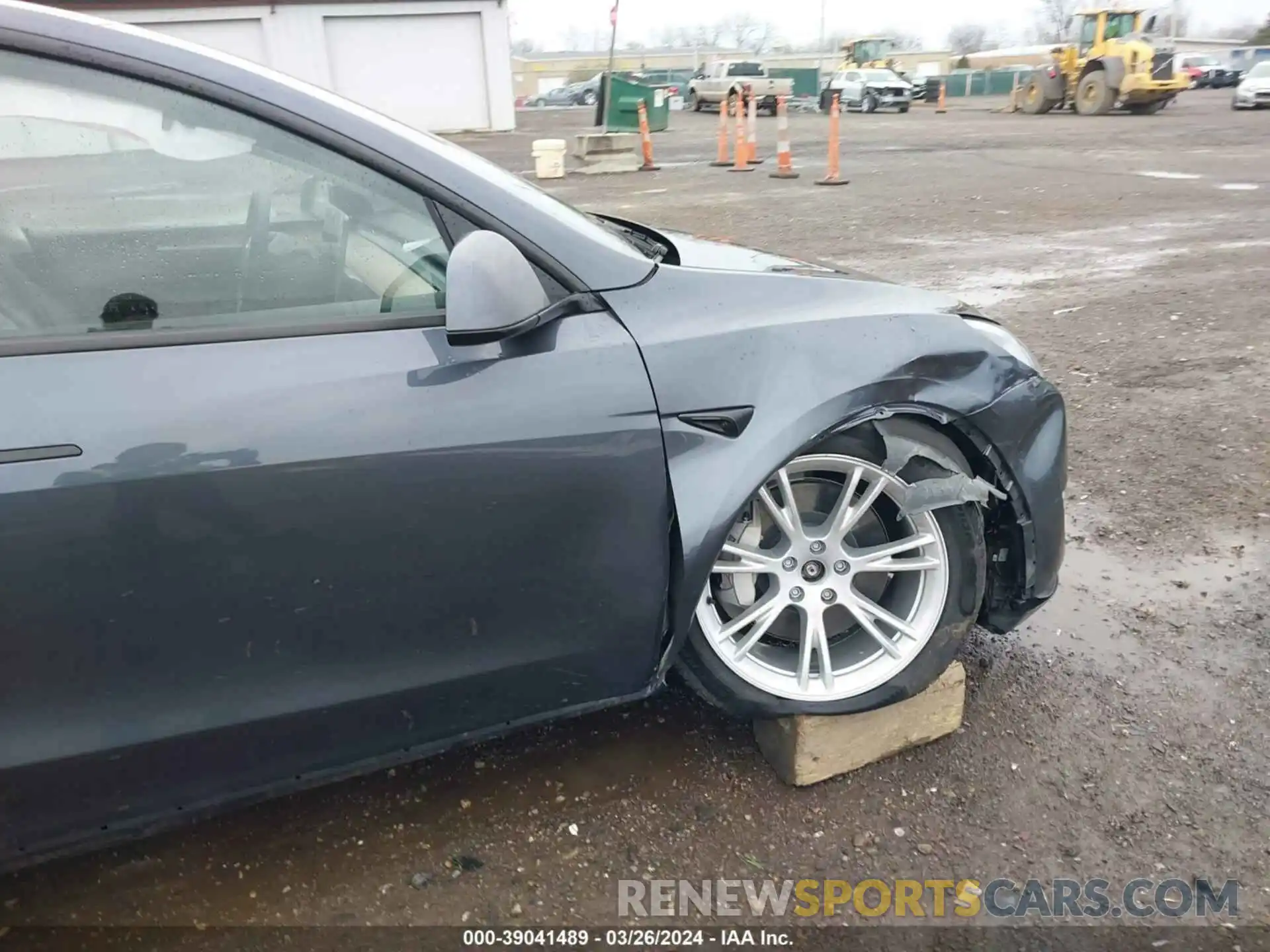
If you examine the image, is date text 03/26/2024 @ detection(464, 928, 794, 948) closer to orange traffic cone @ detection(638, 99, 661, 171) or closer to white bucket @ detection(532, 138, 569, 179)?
white bucket @ detection(532, 138, 569, 179)

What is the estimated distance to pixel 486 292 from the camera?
5.73 ft

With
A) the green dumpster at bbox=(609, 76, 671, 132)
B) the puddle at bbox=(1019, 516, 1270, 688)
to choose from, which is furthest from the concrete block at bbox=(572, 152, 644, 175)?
the puddle at bbox=(1019, 516, 1270, 688)

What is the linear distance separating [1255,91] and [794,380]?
31.2 metres

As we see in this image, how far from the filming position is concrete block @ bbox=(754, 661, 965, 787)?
2244 mm

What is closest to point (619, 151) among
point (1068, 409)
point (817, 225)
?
point (817, 225)

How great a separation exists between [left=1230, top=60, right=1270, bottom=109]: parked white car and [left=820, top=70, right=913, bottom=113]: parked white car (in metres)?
10.0

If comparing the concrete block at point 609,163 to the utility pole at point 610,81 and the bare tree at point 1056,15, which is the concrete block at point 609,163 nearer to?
the utility pole at point 610,81

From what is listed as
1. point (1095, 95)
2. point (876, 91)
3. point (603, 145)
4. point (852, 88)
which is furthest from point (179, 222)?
point (852, 88)

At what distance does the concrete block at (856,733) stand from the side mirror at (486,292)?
114 centimetres

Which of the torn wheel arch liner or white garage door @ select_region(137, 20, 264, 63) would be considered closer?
the torn wheel arch liner

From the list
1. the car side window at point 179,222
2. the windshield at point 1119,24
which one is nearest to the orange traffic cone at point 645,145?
the car side window at point 179,222

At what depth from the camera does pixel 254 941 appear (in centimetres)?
192

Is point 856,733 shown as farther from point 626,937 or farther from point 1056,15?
point 1056,15

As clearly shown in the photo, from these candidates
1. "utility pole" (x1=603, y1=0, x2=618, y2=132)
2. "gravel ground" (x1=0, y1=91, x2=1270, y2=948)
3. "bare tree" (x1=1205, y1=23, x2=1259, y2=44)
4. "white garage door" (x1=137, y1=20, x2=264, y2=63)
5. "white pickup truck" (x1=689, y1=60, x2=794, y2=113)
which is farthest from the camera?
"bare tree" (x1=1205, y1=23, x2=1259, y2=44)
